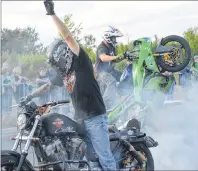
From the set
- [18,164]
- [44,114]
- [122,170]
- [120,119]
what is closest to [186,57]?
[120,119]

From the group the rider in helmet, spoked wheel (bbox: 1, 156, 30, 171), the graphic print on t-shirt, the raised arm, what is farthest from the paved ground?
the rider in helmet

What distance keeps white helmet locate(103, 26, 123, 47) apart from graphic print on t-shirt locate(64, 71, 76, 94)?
3079 mm

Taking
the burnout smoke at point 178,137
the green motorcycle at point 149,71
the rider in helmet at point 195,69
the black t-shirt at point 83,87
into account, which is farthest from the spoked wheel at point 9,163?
the rider in helmet at point 195,69

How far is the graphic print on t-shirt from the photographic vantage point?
4.82 m

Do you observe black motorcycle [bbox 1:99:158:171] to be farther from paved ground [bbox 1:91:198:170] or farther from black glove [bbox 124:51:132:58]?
black glove [bbox 124:51:132:58]

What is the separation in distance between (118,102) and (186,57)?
54.0 inches

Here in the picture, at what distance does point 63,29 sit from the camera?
14.9 ft

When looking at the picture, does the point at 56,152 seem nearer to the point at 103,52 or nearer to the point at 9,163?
the point at 9,163

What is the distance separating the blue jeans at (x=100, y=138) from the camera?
4891 mm

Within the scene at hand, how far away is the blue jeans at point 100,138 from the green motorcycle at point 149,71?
2630 millimetres

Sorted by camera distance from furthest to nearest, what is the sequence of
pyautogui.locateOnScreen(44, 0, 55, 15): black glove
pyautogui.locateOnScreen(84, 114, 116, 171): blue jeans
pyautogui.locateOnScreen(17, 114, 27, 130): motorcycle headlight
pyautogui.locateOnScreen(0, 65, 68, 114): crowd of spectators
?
pyautogui.locateOnScreen(0, 65, 68, 114): crowd of spectators
pyautogui.locateOnScreen(84, 114, 116, 171): blue jeans
pyautogui.locateOnScreen(17, 114, 27, 130): motorcycle headlight
pyautogui.locateOnScreen(44, 0, 55, 15): black glove

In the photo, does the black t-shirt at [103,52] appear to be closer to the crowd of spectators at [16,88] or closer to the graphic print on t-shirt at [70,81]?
the graphic print on t-shirt at [70,81]

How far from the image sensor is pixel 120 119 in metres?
7.70

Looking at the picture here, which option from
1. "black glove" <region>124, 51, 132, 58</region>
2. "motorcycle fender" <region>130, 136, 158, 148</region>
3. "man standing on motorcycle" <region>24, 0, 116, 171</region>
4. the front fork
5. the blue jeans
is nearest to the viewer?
the front fork
